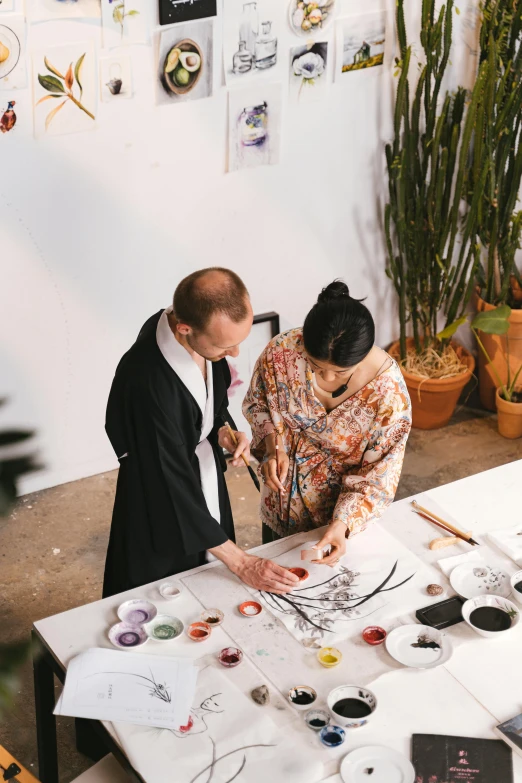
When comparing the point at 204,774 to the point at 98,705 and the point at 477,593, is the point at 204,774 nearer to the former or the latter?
the point at 98,705

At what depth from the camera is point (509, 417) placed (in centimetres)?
464

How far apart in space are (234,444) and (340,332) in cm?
52

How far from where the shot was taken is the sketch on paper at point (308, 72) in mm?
3867

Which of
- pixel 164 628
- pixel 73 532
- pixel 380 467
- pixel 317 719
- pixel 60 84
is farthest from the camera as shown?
pixel 73 532

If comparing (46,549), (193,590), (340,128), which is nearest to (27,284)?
(46,549)

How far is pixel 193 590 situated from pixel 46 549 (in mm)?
1648

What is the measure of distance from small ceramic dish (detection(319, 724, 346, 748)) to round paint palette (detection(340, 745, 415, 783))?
0.04m

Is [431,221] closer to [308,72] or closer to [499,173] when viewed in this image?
[499,173]

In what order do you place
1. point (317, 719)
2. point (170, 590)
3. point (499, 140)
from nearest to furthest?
1. point (317, 719)
2. point (170, 590)
3. point (499, 140)

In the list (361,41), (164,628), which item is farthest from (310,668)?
(361,41)

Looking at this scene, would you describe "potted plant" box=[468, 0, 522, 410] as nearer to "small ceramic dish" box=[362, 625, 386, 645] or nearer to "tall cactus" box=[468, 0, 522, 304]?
"tall cactus" box=[468, 0, 522, 304]

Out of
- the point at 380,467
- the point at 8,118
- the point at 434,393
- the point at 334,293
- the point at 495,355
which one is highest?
the point at 8,118

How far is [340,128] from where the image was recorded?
13.5 feet

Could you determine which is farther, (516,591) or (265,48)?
(265,48)
